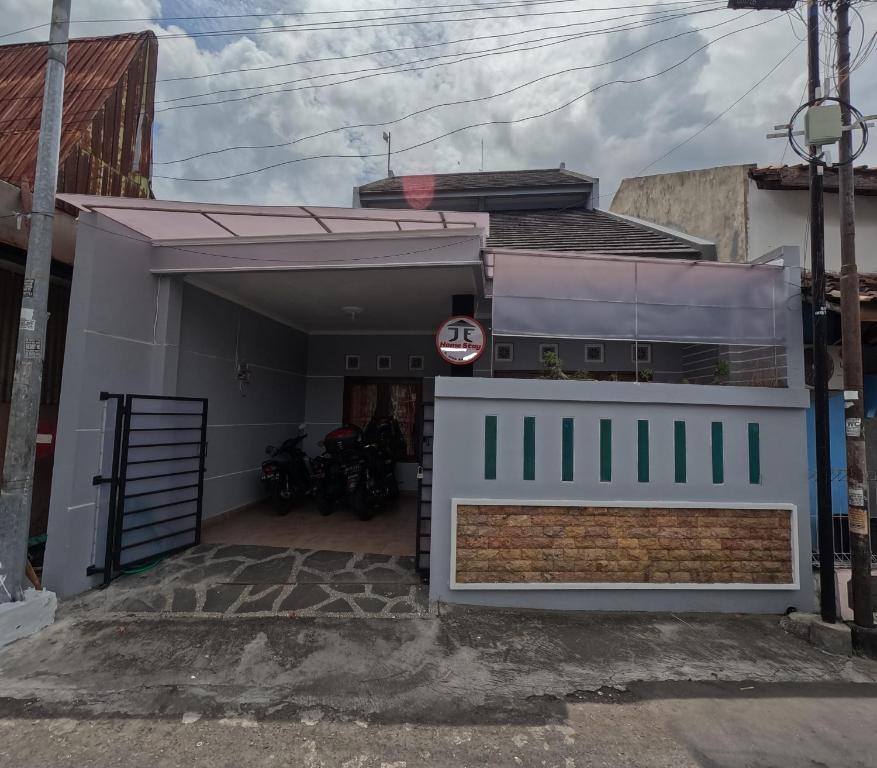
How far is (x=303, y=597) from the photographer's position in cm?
408

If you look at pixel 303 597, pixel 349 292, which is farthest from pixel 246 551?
pixel 349 292

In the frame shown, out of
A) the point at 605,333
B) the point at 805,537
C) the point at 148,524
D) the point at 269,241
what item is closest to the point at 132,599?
the point at 148,524

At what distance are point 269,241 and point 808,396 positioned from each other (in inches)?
229

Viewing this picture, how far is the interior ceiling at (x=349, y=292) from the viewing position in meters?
5.12

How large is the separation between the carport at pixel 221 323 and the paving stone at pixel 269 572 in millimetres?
496

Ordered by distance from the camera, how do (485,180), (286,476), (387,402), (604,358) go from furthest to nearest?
1. (485,180)
2. (387,402)
3. (604,358)
4. (286,476)

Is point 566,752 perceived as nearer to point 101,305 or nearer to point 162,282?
point 101,305

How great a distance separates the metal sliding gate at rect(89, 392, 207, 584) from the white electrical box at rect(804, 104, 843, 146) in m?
6.74

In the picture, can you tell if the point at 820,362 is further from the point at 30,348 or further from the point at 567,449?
the point at 30,348

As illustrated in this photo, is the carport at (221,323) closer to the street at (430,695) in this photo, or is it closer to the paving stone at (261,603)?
the paving stone at (261,603)

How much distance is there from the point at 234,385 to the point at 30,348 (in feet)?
9.36

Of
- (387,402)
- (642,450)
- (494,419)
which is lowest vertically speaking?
(642,450)

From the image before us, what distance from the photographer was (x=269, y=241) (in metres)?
4.95

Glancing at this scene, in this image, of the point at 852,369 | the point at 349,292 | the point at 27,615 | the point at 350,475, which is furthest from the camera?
the point at 350,475
